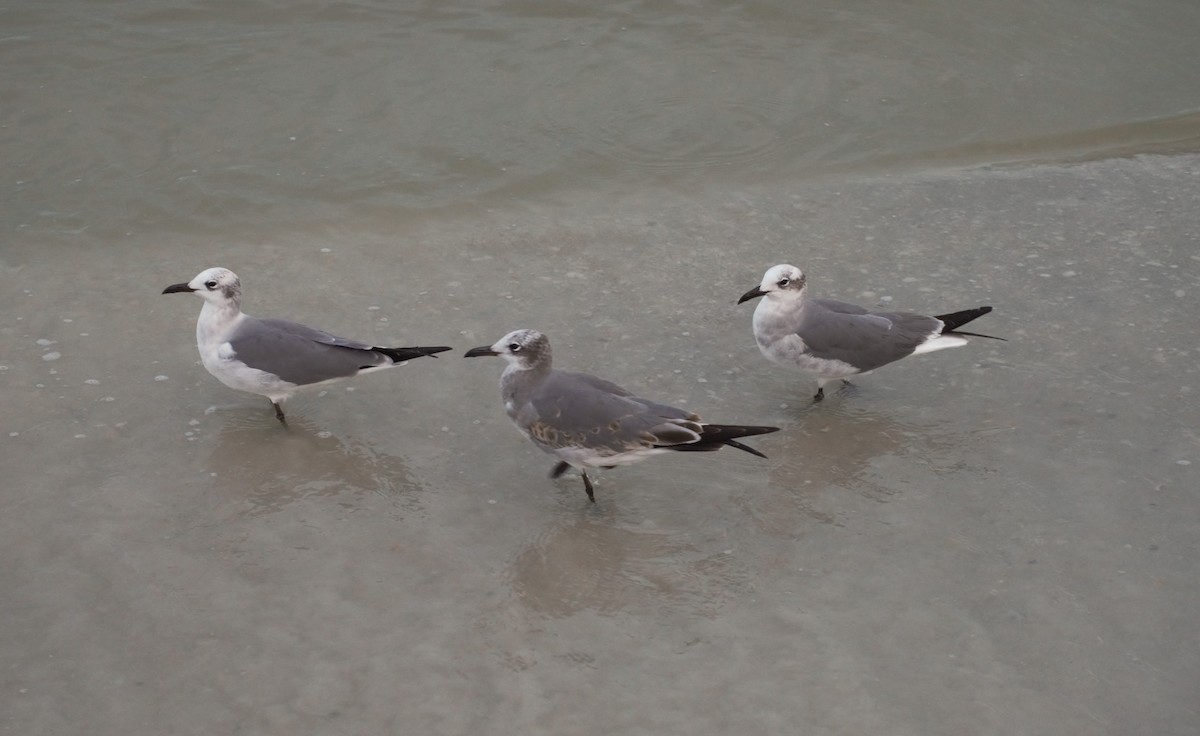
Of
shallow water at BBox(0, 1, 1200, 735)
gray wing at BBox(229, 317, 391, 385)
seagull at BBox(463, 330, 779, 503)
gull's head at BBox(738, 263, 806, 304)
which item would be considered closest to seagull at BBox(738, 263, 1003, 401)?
gull's head at BBox(738, 263, 806, 304)

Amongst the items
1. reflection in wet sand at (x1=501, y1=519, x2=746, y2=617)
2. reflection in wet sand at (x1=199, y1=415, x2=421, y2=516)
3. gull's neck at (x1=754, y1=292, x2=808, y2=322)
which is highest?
gull's neck at (x1=754, y1=292, x2=808, y2=322)

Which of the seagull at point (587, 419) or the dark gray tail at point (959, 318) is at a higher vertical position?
the dark gray tail at point (959, 318)

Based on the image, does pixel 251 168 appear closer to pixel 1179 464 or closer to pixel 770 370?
pixel 770 370

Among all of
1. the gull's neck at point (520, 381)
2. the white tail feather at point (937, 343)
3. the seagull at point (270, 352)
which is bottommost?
the seagull at point (270, 352)

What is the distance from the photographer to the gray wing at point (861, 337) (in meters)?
5.46

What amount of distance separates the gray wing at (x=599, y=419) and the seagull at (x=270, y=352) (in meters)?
0.62

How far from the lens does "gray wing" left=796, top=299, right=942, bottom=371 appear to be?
215 inches

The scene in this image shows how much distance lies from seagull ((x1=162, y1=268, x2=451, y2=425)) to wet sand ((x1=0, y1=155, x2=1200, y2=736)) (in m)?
0.33

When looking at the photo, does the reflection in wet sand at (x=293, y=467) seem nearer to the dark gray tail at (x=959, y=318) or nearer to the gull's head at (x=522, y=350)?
the gull's head at (x=522, y=350)

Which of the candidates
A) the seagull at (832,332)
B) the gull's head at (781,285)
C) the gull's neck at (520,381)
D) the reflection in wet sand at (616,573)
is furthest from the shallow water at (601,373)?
the gull's head at (781,285)

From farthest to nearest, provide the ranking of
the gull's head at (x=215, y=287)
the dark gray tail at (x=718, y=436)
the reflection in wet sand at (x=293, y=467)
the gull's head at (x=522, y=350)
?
the gull's head at (x=215, y=287), the reflection in wet sand at (x=293, y=467), the gull's head at (x=522, y=350), the dark gray tail at (x=718, y=436)

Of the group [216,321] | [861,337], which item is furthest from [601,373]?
[216,321]

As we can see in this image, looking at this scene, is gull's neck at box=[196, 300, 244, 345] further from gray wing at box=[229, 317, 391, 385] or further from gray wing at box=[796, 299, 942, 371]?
gray wing at box=[796, 299, 942, 371]

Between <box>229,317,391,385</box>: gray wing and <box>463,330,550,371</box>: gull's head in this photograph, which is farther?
<box>229,317,391,385</box>: gray wing
